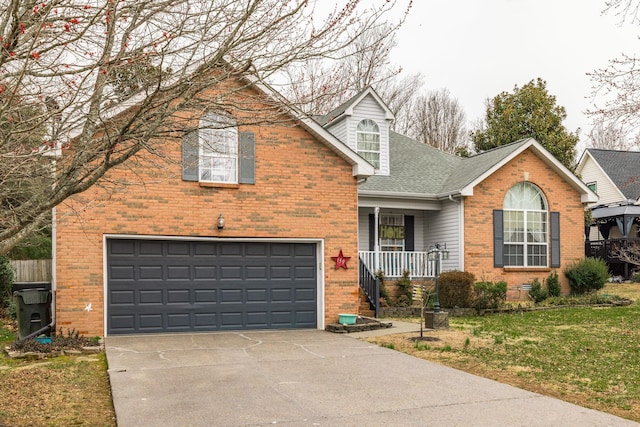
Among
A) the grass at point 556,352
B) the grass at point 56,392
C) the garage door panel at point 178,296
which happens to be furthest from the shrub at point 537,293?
the grass at point 56,392

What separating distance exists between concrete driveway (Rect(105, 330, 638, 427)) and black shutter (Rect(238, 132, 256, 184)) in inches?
160

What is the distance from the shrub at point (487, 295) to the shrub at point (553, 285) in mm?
3107

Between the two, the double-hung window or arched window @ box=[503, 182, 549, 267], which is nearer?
arched window @ box=[503, 182, 549, 267]

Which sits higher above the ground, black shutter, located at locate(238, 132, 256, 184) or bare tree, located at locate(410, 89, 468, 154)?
bare tree, located at locate(410, 89, 468, 154)

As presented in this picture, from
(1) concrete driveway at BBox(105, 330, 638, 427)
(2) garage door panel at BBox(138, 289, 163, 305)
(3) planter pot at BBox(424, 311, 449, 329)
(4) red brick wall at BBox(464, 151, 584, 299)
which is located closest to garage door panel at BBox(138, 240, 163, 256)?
(2) garage door panel at BBox(138, 289, 163, 305)

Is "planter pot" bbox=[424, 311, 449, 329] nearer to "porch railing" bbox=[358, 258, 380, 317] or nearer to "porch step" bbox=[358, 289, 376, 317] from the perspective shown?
"porch railing" bbox=[358, 258, 380, 317]

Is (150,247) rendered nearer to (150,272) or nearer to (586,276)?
(150,272)

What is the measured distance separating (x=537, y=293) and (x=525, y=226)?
7.30 feet

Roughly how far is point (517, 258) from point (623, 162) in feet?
64.5

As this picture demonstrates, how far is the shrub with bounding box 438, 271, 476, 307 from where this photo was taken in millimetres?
17453

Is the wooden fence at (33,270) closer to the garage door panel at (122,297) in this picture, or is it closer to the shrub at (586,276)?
the garage door panel at (122,297)

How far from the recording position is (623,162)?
35938mm

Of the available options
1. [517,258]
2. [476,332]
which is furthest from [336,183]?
[517,258]

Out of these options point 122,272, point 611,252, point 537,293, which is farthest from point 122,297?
point 611,252
